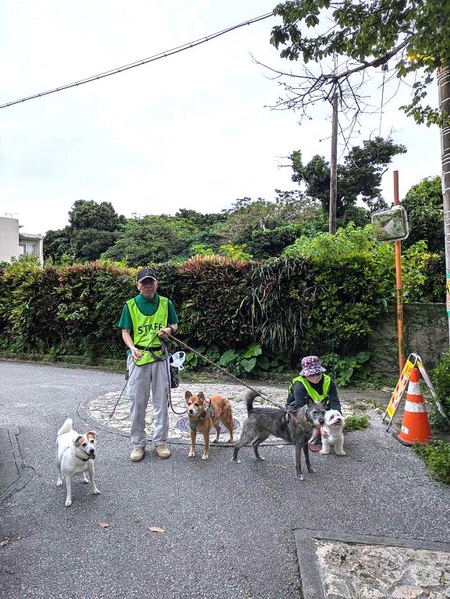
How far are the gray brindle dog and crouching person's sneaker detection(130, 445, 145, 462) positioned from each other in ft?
3.27

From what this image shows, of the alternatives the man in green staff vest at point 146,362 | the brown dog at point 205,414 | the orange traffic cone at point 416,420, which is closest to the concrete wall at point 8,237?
the man in green staff vest at point 146,362

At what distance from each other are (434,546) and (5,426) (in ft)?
17.1

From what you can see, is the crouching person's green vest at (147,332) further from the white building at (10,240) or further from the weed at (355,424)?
the white building at (10,240)

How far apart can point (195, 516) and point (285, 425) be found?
133 centimetres

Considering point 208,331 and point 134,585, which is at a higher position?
point 208,331

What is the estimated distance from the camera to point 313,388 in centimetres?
459

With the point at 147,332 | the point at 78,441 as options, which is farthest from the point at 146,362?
the point at 78,441

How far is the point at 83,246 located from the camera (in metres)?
32.1

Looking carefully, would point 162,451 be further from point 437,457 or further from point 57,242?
point 57,242

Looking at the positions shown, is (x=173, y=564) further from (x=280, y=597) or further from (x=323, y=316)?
(x=323, y=316)

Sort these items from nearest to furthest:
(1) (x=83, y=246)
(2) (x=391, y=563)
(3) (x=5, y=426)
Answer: (2) (x=391, y=563)
(3) (x=5, y=426)
(1) (x=83, y=246)

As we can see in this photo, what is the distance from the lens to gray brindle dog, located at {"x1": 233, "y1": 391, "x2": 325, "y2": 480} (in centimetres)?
404

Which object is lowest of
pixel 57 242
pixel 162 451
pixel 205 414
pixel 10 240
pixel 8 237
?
pixel 162 451

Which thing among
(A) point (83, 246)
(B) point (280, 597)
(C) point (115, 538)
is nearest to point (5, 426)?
(C) point (115, 538)
